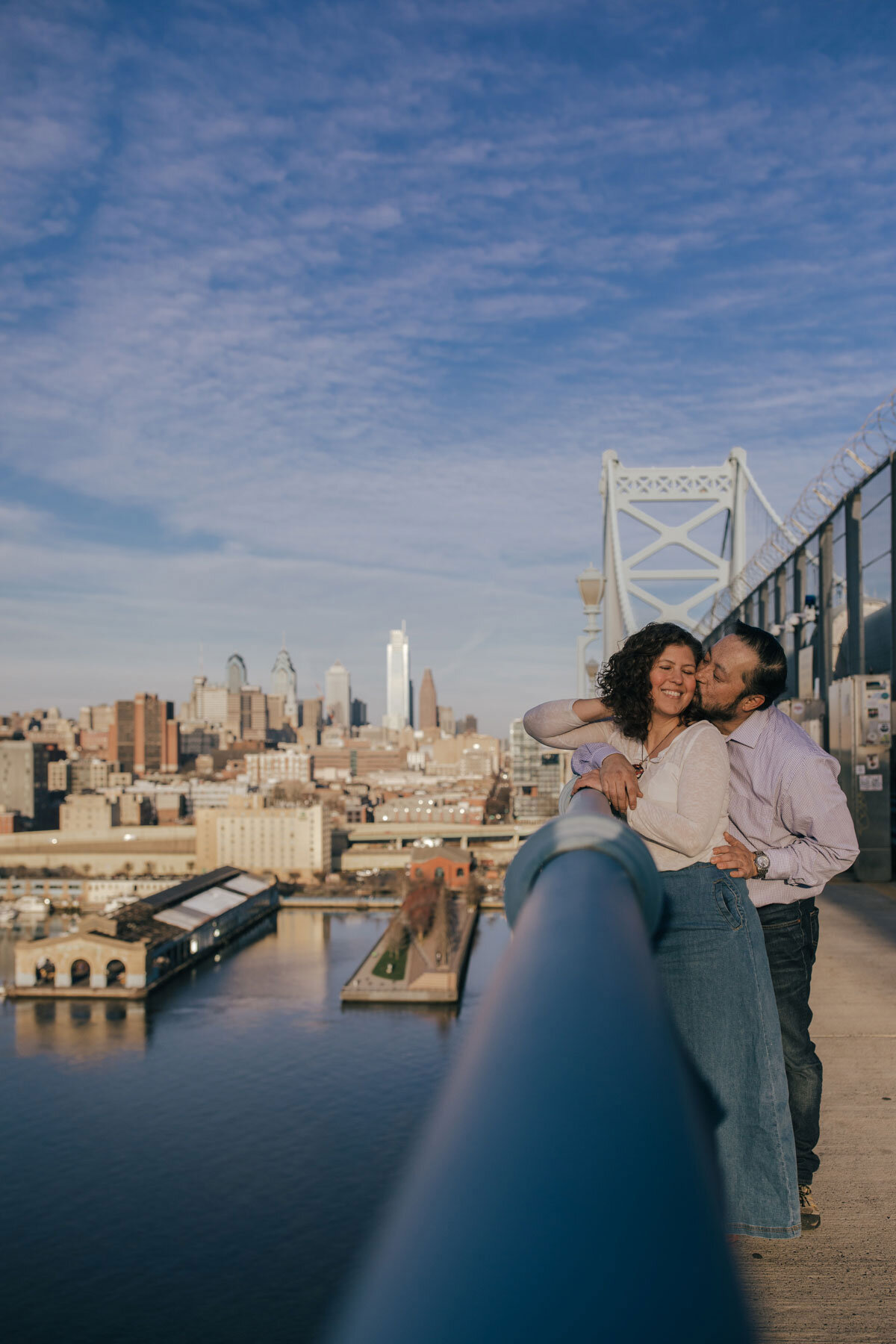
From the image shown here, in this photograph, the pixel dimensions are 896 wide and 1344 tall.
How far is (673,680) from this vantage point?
94cm

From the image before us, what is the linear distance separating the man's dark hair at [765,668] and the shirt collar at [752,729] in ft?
0.04

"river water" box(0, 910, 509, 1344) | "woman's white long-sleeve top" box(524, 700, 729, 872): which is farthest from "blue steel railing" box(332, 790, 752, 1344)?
"river water" box(0, 910, 509, 1344)

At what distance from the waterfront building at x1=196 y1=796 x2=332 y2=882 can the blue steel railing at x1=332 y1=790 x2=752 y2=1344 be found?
2510 centimetres

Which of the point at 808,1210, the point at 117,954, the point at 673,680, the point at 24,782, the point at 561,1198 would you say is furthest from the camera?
the point at 24,782

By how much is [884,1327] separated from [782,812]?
0.49 metres

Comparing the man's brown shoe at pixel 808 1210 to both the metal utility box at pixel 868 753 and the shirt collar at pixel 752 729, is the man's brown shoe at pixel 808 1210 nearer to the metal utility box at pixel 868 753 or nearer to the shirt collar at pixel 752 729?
the shirt collar at pixel 752 729

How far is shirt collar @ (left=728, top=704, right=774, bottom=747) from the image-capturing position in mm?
1155

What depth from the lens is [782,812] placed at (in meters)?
1.12

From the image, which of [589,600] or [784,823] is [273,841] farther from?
[784,823]

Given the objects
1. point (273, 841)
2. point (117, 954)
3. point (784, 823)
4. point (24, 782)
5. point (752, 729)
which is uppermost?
point (752, 729)

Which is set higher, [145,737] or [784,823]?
[784,823]

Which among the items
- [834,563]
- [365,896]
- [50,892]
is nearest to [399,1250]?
[834,563]

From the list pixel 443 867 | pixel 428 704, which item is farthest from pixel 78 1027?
pixel 428 704

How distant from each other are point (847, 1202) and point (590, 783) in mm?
677
